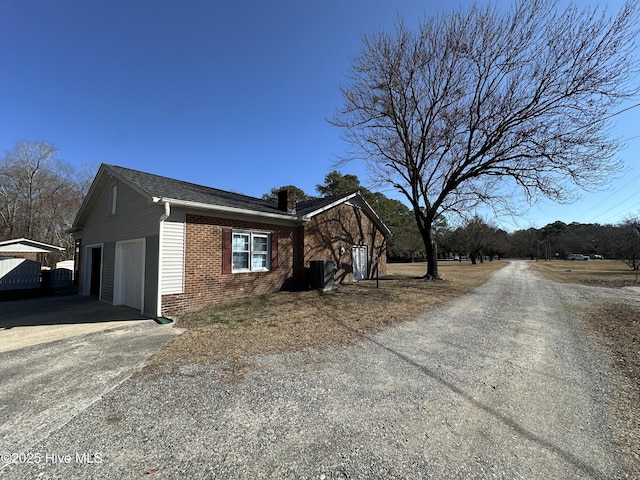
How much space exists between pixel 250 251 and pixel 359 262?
814 cm

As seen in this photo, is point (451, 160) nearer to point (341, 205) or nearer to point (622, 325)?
point (341, 205)

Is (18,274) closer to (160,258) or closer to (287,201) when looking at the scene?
(160,258)

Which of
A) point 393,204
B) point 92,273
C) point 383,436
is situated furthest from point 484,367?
point 393,204

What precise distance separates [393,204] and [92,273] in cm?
3910

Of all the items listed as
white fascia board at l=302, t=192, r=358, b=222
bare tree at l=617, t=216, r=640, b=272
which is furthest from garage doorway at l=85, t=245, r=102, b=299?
bare tree at l=617, t=216, r=640, b=272

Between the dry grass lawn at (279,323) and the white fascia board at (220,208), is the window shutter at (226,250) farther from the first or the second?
the dry grass lawn at (279,323)

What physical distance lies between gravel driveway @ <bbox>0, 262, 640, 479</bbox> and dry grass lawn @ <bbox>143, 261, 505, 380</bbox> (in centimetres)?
58

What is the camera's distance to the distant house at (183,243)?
26.0ft

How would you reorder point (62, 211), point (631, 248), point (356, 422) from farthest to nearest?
point (62, 211) < point (631, 248) < point (356, 422)

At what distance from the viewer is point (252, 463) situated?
2.31m

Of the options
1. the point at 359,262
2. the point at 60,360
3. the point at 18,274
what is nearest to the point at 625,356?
the point at 60,360

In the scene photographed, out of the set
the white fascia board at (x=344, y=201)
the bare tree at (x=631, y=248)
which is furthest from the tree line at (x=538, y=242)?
the white fascia board at (x=344, y=201)

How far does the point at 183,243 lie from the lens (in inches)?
323

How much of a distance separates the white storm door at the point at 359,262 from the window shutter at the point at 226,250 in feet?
26.6
